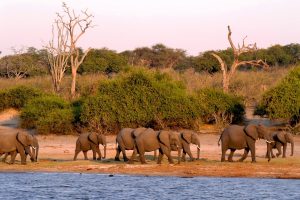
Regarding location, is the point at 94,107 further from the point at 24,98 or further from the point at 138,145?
the point at 138,145

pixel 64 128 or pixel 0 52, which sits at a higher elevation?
pixel 0 52

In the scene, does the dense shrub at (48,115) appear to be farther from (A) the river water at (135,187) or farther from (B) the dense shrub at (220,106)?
(A) the river water at (135,187)

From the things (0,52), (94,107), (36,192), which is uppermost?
(0,52)

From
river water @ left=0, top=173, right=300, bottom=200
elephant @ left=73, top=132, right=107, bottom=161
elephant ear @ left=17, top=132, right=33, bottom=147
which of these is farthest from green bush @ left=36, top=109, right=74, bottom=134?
river water @ left=0, top=173, right=300, bottom=200

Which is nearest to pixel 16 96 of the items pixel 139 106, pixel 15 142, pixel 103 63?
pixel 139 106

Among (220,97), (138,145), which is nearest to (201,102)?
(220,97)

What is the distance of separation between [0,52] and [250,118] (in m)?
39.1

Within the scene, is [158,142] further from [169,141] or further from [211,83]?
[211,83]

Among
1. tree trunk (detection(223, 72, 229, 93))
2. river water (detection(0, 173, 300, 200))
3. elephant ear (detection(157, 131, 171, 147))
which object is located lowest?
river water (detection(0, 173, 300, 200))

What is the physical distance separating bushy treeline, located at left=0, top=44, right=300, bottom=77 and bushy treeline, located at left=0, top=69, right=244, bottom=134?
22.0 meters

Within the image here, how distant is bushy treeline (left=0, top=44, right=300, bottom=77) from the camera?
64125 millimetres

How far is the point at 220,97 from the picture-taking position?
1449 inches

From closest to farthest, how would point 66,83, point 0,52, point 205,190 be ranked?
point 205,190 → point 66,83 → point 0,52

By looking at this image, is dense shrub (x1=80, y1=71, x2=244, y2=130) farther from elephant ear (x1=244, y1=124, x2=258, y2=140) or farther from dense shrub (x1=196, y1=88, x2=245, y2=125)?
elephant ear (x1=244, y1=124, x2=258, y2=140)
